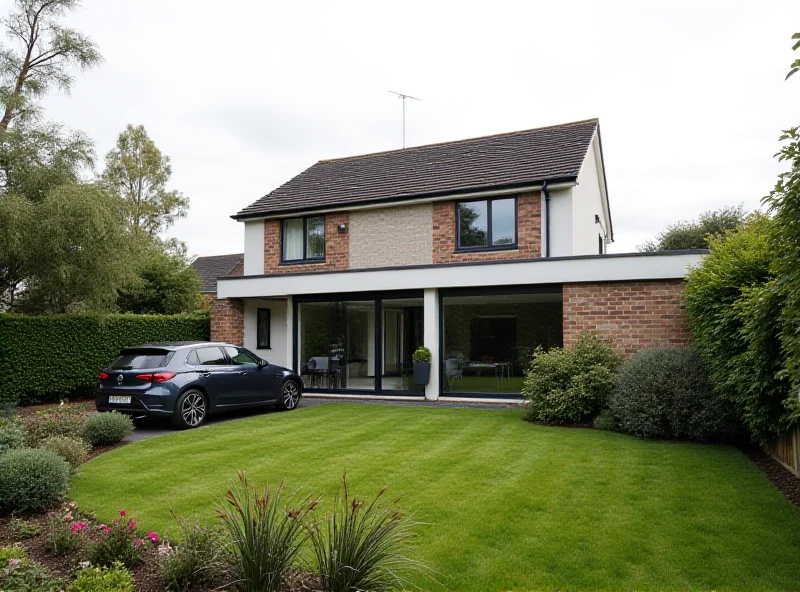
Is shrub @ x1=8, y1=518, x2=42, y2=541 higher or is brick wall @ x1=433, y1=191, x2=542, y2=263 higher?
brick wall @ x1=433, y1=191, x2=542, y2=263

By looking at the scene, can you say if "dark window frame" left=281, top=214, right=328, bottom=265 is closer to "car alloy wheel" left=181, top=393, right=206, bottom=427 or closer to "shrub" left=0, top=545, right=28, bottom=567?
"car alloy wheel" left=181, top=393, right=206, bottom=427

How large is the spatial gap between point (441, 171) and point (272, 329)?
7.06 m

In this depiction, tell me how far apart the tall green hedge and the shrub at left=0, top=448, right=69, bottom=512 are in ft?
28.0

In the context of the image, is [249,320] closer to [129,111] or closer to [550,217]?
[550,217]

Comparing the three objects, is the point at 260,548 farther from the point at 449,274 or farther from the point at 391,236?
the point at 391,236

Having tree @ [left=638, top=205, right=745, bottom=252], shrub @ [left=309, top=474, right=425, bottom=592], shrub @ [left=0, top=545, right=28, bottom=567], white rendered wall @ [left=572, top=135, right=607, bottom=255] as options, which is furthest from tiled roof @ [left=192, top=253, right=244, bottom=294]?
shrub @ [left=309, top=474, right=425, bottom=592]

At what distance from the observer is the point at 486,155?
58.4ft

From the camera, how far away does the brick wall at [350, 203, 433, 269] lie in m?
16.3

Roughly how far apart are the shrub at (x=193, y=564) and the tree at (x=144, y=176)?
101 ft

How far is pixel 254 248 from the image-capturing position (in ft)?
61.8

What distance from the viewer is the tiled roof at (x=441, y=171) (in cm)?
1551

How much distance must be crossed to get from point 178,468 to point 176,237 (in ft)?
95.1

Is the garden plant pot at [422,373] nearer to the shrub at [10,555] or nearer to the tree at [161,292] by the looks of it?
the shrub at [10,555]

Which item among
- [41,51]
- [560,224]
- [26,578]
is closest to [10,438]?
[26,578]
